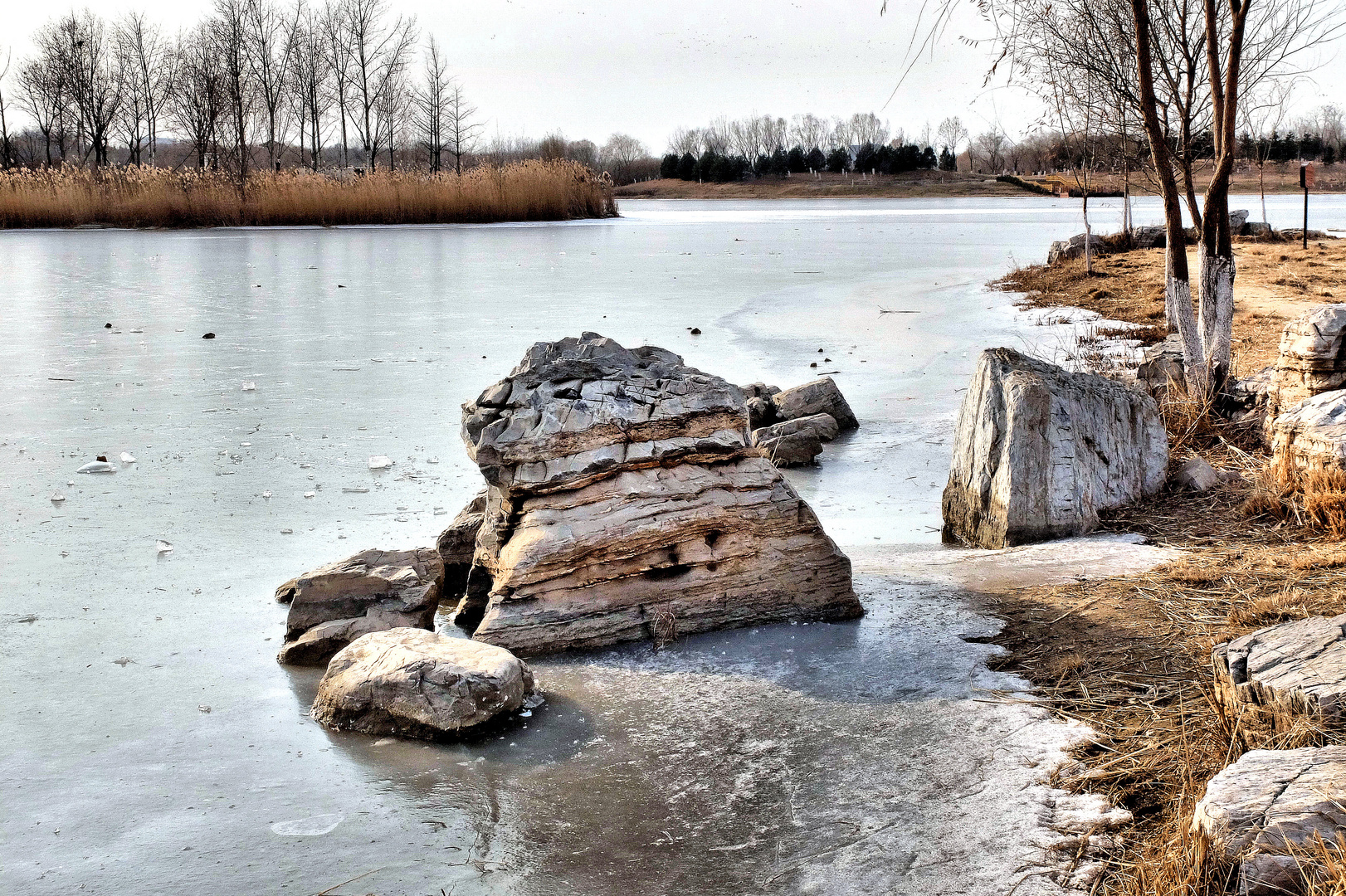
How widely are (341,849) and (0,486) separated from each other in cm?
379

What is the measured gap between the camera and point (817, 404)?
676cm

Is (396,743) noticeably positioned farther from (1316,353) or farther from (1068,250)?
(1068,250)

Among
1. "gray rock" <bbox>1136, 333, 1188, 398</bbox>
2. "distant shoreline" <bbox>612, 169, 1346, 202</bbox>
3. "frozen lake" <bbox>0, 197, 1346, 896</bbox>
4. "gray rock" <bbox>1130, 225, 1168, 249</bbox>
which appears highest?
"distant shoreline" <bbox>612, 169, 1346, 202</bbox>

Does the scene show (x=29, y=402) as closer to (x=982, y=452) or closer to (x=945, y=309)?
(x=982, y=452)

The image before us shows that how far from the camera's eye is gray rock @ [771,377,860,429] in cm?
676

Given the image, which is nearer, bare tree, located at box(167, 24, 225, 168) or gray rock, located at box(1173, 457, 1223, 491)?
gray rock, located at box(1173, 457, 1223, 491)

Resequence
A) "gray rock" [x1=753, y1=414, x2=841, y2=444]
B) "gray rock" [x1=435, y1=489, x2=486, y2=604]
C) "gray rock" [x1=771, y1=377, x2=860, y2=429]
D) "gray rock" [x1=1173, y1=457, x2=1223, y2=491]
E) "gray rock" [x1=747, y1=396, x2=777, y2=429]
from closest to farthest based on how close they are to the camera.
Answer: "gray rock" [x1=435, y1=489, x2=486, y2=604], "gray rock" [x1=1173, y1=457, x2=1223, y2=491], "gray rock" [x1=753, y1=414, x2=841, y2=444], "gray rock" [x1=747, y1=396, x2=777, y2=429], "gray rock" [x1=771, y1=377, x2=860, y2=429]

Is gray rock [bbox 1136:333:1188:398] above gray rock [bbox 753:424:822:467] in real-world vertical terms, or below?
above

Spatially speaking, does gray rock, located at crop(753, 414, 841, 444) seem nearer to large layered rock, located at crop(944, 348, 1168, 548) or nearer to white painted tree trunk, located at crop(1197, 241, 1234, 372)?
large layered rock, located at crop(944, 348, 1168, 548)

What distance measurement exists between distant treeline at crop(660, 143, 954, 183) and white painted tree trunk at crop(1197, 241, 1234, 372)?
62.3 m

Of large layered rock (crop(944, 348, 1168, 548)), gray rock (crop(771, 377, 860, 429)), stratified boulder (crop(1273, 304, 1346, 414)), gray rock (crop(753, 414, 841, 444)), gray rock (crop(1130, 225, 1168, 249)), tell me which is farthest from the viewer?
gray rock (crop(1130, 225, 1168, 249))

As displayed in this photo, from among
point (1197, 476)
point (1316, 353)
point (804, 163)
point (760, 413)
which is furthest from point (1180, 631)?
point (804, 163)

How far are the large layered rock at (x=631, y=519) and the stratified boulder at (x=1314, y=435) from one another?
1946 millimetres

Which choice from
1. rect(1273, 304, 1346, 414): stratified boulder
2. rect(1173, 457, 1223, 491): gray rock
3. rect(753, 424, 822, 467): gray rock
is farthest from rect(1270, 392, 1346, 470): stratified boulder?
rect(753, 424, 822, 467): gray rock
